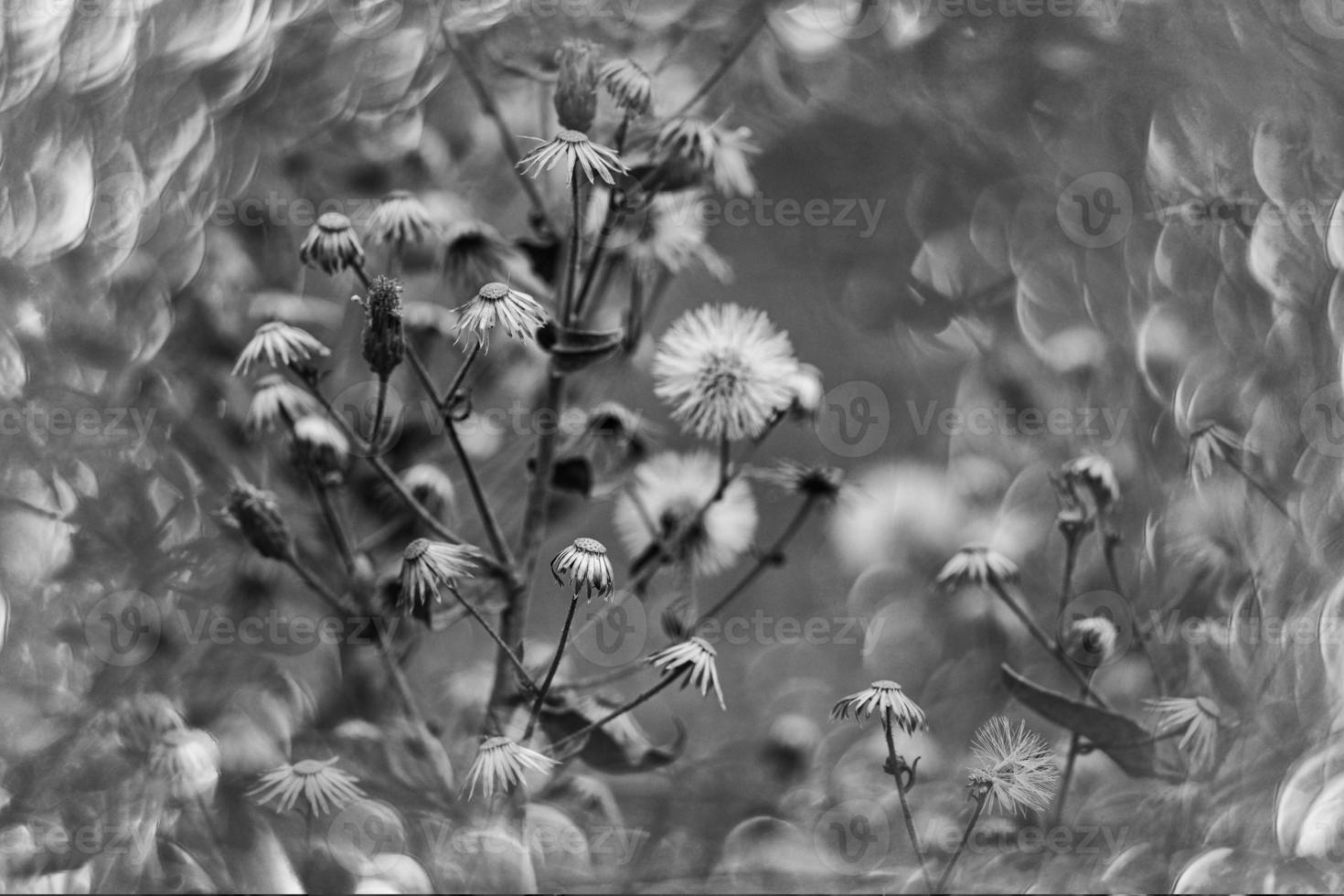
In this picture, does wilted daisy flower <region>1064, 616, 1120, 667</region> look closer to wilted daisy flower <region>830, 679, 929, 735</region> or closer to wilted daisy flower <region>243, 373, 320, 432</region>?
wilted daisy flower <region>830, 679, 929, 735</region>

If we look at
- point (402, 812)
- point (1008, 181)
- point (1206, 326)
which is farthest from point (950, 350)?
point (402, 812)

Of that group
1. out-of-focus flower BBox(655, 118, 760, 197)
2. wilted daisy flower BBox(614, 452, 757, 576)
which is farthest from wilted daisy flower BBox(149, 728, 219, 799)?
out-of-focus flower BBox(655, 118, 760, 197)

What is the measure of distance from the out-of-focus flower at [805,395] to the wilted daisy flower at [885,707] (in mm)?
130

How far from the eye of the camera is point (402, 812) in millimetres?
497

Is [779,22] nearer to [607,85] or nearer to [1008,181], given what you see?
[1008,181]

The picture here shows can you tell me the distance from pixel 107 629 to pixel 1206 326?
0.56 m

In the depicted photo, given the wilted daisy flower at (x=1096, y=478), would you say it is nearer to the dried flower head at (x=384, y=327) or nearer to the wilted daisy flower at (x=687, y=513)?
the wilted daisy flower at (x=687, y=513)

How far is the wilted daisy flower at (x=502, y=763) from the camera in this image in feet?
1.22

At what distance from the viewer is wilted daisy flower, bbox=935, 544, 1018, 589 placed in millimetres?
470

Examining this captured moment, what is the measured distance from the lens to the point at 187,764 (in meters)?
0.48

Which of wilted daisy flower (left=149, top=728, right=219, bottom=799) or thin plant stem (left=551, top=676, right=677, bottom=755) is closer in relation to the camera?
thin plant stem (left=551, top=676, right=677, bottom=755)

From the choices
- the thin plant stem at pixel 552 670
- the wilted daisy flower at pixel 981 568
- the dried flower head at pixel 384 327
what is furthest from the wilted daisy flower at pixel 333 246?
the wilted daisy flower at pixel 981 568

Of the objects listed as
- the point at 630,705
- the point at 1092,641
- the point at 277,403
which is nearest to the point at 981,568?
the point at 1092,641

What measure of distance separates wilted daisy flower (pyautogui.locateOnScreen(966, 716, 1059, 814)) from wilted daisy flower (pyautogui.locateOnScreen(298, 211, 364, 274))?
0.24 m
